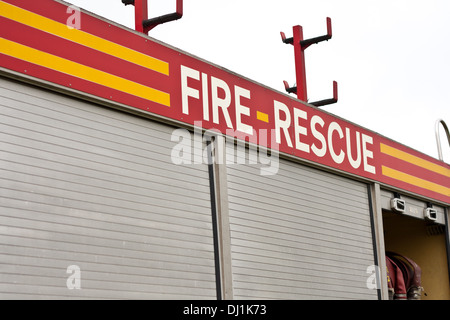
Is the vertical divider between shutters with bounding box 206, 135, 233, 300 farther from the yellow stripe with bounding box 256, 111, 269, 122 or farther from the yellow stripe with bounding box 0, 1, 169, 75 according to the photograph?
the yellow stripe with bounding box 0, 1, 169, 75

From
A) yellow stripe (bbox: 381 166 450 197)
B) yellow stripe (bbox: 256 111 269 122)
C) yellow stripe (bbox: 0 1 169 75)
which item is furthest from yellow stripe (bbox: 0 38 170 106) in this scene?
yellow stripe (bbox: 381 166 450 197)

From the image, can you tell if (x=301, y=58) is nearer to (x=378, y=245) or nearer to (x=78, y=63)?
(x=378, y=245)

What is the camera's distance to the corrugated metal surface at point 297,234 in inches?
314

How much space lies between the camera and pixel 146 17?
861cm

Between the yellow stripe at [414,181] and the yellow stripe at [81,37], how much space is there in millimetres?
4501

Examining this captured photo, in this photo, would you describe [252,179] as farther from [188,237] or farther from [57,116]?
[57,116]

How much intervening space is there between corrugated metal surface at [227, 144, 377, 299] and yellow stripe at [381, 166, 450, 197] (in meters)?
0.64

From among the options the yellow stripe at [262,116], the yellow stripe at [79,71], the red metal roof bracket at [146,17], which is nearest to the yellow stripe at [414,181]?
the yellow stripe at [262,116]

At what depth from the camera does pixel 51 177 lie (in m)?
6.19

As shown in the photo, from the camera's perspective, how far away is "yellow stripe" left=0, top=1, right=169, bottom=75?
6074 millimetres

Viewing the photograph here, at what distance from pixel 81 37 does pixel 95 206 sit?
1.39 m

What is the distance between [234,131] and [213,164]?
0.51 m

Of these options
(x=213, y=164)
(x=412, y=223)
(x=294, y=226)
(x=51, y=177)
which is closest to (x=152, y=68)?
(x=213, y=164)

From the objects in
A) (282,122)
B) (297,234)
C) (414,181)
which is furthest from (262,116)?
(414,181)
